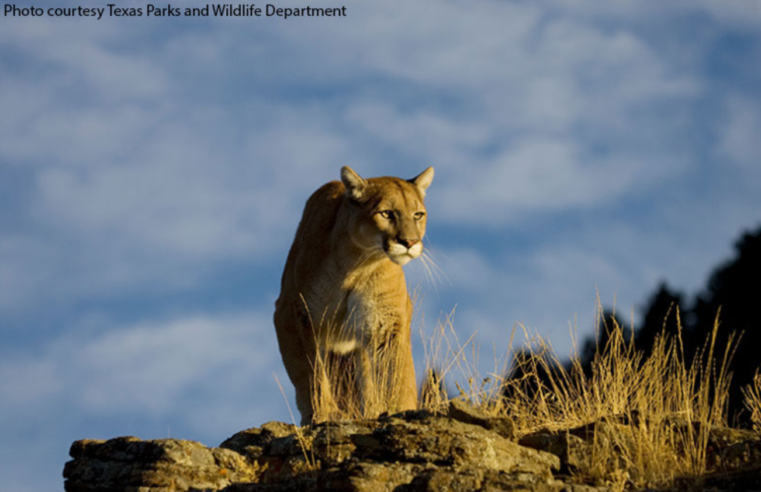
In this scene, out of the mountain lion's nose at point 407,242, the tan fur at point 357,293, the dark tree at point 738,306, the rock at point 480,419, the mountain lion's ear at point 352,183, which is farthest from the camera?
the dark tree at point 738,306

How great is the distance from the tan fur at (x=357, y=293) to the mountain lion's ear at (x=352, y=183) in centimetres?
1

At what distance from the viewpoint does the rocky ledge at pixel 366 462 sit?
6188mm

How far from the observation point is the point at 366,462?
6.36 meters

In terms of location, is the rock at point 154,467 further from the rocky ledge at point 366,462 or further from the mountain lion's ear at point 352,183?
the mountain lion's ear at point 352,183

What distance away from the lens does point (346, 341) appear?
418 inches

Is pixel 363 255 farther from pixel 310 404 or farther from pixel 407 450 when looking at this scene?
pixel 407 450

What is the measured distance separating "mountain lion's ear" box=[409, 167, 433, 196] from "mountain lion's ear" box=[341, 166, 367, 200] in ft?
2.79

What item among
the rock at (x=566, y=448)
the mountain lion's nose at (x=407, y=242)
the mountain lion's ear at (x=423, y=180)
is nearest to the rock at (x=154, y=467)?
the rock at (x=566, y=448)

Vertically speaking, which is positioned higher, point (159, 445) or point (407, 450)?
point (159, 445)

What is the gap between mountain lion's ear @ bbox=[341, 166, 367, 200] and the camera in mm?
10594

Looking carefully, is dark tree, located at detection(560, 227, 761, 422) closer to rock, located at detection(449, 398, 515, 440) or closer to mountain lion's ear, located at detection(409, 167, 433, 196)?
mountain lion's ear, located at detection(409, 167, 433, 196)

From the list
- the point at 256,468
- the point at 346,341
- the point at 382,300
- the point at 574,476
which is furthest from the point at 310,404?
the point at 574,476

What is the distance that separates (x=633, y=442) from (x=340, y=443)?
2.57m

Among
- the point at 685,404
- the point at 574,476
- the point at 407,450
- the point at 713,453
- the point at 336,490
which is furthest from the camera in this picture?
the point at 685,404
